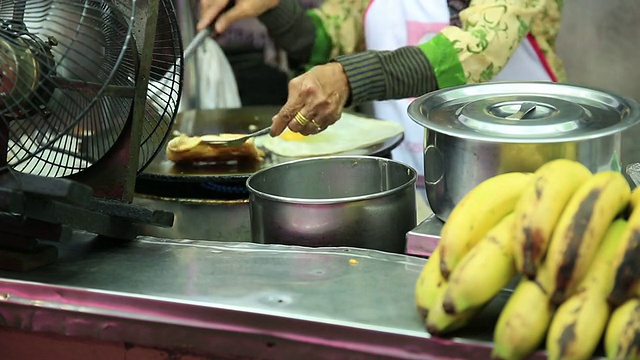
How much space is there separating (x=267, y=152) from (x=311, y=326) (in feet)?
4.12

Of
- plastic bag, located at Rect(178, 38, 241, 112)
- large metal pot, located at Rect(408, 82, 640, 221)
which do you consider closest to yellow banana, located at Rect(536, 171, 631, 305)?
large metal pot, located at Rect(408, 82, 640, 221)

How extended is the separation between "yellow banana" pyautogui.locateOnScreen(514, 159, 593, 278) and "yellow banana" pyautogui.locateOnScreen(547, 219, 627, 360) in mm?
66

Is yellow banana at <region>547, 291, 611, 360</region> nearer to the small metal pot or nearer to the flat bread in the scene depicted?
the small metal pot

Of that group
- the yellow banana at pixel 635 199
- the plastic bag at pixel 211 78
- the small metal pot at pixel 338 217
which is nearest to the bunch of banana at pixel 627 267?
the yellow banana at pixel 635 199

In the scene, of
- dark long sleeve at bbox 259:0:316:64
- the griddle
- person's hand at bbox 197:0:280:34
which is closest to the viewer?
the griddle

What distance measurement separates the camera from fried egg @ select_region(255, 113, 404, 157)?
235 centimetres

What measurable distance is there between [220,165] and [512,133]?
3.39ft

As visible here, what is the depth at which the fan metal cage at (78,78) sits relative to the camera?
1.35 metres

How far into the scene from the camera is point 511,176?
1200mm

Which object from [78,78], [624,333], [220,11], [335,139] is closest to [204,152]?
[335,139]

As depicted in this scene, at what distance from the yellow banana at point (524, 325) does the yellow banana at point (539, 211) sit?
0.03m

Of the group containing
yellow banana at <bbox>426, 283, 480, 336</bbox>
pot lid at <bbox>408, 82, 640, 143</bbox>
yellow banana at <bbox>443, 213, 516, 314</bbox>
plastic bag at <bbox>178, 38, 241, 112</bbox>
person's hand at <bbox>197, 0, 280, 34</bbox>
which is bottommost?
plastic bag at <bbox>178, 38, 241, 112</bbox>

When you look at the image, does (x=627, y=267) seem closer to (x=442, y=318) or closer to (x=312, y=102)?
(x=442, y=318)

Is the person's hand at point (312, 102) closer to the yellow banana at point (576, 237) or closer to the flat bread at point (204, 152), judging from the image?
the flat bread at point (204, 152)
